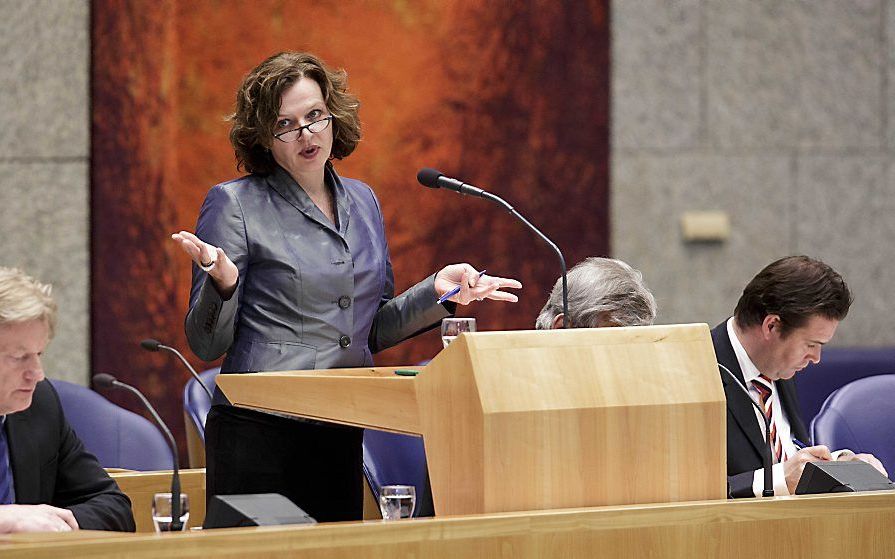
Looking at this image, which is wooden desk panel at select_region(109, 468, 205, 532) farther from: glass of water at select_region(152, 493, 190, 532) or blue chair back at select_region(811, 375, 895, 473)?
blue chair back at select_region(811, 375, 895, 473)

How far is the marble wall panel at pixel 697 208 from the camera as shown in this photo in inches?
204

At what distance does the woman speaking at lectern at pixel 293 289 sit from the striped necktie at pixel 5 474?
1.47 ft

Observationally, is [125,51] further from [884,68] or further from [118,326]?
[884,68]

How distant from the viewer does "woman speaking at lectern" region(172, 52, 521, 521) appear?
8.93 feet

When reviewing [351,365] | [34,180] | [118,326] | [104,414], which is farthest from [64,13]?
[351,365]

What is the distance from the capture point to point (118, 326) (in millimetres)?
4574

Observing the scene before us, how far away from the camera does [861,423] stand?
3396 millimetres

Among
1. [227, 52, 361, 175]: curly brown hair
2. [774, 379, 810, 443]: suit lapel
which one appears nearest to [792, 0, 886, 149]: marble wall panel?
[774, 379, 810, 443]: suit lapel

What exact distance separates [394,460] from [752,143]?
2497 millimetres

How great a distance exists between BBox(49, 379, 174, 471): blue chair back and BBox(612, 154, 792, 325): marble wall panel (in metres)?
2.25

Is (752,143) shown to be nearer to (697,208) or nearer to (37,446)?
(697,208)

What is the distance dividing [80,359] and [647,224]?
220 centimetres

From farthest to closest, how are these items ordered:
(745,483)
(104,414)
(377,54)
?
(377,54), (104,414), (745,483)

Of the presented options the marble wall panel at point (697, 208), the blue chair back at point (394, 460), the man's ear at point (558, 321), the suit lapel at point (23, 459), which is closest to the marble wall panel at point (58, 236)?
the blue chair back at point (394, 460)
